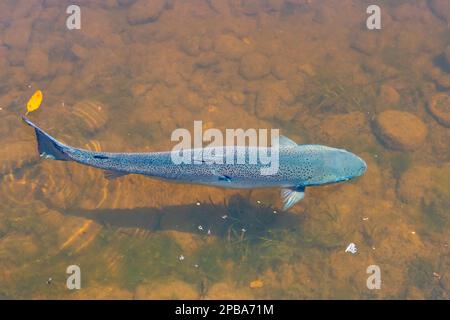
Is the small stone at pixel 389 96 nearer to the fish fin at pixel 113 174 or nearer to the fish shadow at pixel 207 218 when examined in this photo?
the fish shadow at pixel 207 218

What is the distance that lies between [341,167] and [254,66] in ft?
14.3

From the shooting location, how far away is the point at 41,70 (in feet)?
30.3

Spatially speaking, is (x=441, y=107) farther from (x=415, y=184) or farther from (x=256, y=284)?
(x=256, y=284)

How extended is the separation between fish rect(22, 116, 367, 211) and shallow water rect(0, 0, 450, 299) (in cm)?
142

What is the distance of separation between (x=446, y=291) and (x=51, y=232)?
7218 millimetres

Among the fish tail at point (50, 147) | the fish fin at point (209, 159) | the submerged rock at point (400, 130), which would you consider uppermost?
the submerged rock at point (400, 130)

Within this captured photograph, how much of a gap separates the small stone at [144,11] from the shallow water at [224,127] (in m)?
0.05

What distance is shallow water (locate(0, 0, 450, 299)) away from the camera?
6672 millimetres

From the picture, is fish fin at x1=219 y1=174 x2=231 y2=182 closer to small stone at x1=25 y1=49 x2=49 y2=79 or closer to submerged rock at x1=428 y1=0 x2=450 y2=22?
small stone at x1=25 y1=49 x2=49 y2=79

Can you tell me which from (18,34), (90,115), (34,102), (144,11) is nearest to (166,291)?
(90,115)

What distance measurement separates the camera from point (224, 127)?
26.5 feet

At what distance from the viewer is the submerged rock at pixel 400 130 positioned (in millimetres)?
7883

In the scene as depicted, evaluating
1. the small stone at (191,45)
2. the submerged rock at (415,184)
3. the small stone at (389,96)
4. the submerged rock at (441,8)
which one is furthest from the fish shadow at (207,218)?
the submerged rock at (441,8)
